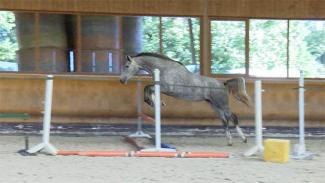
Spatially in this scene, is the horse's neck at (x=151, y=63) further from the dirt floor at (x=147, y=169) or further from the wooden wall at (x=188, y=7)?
the wooden wall at (x=188, y=7)

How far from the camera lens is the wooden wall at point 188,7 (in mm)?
10961

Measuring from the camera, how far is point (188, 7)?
1138 cm

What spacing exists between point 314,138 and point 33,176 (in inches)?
270

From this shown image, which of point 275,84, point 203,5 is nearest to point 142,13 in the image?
point 203,5

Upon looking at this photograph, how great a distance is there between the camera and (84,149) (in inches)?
358

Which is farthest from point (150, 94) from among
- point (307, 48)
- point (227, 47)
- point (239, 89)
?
point (307, 48)

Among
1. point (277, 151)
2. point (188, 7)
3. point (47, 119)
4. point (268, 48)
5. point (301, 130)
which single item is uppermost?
point (188, 7)

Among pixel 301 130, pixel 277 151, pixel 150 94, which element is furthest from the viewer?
pixel 150 94

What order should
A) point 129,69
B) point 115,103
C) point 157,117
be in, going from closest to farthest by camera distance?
point 157,117 < point 129,69 < point 115,103

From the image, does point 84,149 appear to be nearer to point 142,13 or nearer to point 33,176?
point 33,176

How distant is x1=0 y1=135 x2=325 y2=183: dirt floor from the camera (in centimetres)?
662

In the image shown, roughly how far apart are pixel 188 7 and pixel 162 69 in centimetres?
231

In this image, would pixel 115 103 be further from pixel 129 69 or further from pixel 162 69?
pixel 162 69

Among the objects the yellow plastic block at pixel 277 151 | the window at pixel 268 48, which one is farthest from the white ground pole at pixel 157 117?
the window at pixel 268 48
